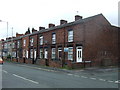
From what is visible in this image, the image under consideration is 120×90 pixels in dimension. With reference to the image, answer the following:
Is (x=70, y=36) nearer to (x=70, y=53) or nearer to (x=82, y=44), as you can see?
(x=70, y=53)

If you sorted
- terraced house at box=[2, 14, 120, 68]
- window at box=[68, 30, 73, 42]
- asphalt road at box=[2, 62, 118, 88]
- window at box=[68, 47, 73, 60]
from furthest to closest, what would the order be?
window at box=[68, 30, 73, 42], window at box=[68, 47, 73, 60], terraced house at box=[2, 14, 120, 68], asphalt road at box=[2, 62, 118, 88]

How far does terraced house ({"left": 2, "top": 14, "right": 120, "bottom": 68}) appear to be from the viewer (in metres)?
24.1

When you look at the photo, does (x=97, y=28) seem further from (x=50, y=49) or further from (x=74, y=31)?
(x=50, y=49)

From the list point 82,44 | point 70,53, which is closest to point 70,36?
point 70,53

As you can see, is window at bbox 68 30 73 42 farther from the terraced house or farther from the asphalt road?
the asphalt road

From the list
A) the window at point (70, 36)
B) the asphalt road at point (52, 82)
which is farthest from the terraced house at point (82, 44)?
the asphalt road at point (52, 82)

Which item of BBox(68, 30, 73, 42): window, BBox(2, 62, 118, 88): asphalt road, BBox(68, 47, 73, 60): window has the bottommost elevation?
BBox(2, 62, 118, 88): asphalt road

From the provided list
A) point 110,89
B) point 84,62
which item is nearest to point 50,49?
point 84,62

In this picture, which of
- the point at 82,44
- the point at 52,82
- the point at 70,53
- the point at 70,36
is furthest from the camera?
the point at 70,36

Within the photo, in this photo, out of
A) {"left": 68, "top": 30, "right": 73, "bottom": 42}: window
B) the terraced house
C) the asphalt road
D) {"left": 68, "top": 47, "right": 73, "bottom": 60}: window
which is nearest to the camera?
the asphalt road

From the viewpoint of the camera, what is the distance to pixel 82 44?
941 inches

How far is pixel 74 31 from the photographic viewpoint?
2525 cm

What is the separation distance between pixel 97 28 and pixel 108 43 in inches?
146

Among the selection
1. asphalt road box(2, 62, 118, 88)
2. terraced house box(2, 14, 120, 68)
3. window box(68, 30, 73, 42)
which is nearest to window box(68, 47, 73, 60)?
terraced house box(2, 14, 120, 68)
